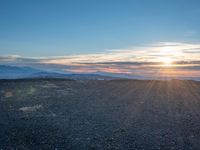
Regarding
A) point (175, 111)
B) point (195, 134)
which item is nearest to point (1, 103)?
point (175, 111)

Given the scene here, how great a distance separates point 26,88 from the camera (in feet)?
102

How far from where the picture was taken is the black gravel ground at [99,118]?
13.9 m

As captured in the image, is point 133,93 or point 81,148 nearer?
point 81,148

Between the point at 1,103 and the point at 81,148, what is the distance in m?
12.6

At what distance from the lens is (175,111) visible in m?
20.8

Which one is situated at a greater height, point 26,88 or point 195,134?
point 26,88

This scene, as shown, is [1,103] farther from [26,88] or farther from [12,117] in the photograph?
[26,88]

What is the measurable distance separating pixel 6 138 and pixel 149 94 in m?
16.9

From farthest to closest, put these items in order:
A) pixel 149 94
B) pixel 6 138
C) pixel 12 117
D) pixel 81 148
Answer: pixel 149 94, pixel 12 117, pixel 6 138, pixel 81 148

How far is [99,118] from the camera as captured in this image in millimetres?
18562

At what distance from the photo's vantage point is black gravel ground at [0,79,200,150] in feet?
45.5

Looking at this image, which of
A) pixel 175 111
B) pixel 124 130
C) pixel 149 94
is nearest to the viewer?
pixel 124 130

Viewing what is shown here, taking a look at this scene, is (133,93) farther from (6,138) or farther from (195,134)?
(6,138)

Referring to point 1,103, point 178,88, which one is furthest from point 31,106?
point 178,88
